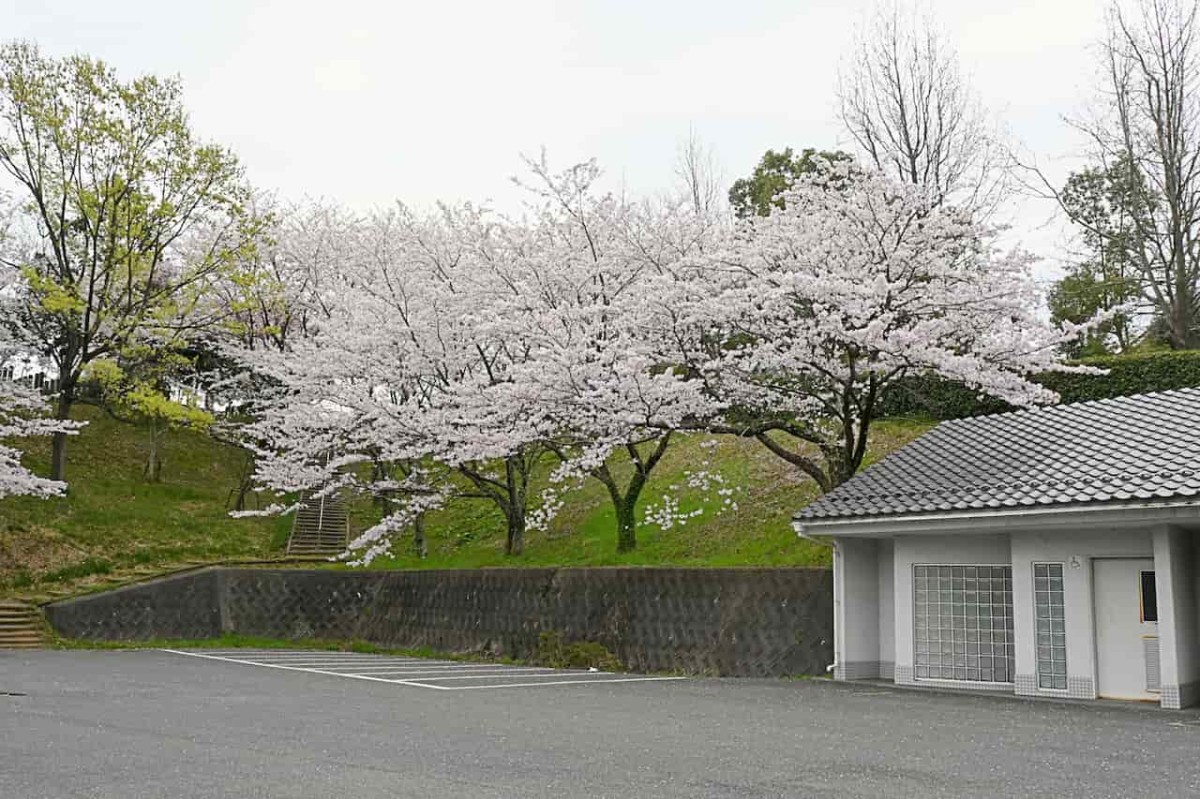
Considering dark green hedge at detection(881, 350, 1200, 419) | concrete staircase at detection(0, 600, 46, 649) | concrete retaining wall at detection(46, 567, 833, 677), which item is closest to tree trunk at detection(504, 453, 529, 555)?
concrete retaining wall at detection(46, 567, 833, 677)

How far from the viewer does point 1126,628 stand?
1173 centimetres

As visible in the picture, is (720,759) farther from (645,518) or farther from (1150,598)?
(645,518)

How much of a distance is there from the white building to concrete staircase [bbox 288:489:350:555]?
16366 mm

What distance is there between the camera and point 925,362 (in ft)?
48.2

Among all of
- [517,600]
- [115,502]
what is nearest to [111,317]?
[115,502]

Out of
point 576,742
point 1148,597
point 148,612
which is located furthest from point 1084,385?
point 148,612

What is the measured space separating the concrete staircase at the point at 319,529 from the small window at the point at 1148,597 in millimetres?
19865

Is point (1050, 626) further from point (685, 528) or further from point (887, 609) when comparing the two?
point (685, 528)

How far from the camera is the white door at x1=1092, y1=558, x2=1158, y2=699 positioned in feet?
37.8

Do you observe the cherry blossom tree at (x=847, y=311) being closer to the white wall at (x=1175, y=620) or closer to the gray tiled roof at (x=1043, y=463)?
the gray tiled roof at (x=1043, y=463)

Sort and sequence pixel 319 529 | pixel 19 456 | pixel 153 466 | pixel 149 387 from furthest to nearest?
pixel 153 466 → pixel 319 529 → pixel 149 387 → pixel 19 456

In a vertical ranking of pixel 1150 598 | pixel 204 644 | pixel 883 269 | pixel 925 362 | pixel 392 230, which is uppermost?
pixel 392 230

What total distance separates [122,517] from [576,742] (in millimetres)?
21858

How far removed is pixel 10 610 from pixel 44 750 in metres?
15.3
